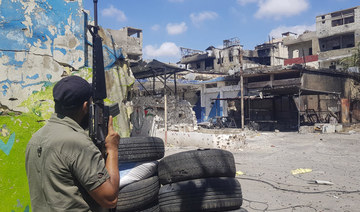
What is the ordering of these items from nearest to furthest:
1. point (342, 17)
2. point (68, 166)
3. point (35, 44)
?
point (68, 166) → point (35, 44) → point (342, 17)

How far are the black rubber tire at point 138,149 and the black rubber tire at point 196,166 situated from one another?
37 cm

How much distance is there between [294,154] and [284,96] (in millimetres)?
12786

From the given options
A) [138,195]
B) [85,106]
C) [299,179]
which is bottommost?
[299,179]

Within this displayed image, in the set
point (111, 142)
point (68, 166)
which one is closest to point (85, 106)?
point (111, 142)

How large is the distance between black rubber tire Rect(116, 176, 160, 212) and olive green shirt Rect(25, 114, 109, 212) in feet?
5.64

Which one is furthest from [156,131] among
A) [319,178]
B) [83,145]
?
[83,145]

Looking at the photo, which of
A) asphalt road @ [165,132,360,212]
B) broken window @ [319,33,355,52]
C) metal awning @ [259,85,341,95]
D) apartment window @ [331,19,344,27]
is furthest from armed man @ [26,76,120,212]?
apartment window @ [331,19,344,27]

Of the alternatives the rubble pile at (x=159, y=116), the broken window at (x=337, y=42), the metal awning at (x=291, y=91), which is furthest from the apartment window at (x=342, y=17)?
the rubble pile at (x=159, y=116)

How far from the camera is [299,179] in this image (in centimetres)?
613

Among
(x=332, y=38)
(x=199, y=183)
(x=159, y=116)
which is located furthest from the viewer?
(x=332, y=38)

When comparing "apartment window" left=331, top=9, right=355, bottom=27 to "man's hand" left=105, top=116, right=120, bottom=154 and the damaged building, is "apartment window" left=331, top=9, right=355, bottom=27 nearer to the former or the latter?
the damaged building

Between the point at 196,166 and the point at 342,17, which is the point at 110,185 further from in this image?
the point at 342,17

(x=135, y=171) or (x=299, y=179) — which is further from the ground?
(x=135, y=171)

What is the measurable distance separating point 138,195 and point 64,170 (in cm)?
198
